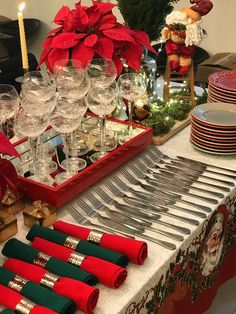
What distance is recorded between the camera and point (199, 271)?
1228 millimetres

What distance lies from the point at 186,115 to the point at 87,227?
2.45 feet

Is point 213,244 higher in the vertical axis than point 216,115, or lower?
lower

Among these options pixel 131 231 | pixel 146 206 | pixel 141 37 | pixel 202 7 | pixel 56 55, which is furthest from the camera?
pixel 202 7

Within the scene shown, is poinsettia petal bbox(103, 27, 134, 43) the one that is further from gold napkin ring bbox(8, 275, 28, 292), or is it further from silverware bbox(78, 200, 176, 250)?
gold napkin ring bbox(8, 275, 28, 292)

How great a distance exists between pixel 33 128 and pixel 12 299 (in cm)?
46

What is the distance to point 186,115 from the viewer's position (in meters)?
1.66

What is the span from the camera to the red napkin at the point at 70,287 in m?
0.79

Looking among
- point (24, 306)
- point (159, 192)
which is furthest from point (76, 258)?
point (159, 192)

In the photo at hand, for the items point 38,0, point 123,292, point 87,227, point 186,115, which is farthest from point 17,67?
point 123,292

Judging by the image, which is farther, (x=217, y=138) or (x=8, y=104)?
(x=217, y=138)

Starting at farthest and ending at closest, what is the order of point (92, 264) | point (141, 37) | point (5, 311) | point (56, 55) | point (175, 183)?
1. point (141, 37)
2. point (56, 55)
3. point (175, 183)
4. point (92, 264)
5. point (5, 311)

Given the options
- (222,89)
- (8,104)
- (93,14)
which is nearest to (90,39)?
(93,14)

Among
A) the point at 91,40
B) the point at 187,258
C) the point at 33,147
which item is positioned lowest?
the point at 187,258

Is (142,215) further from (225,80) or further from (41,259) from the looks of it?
(225,80)
